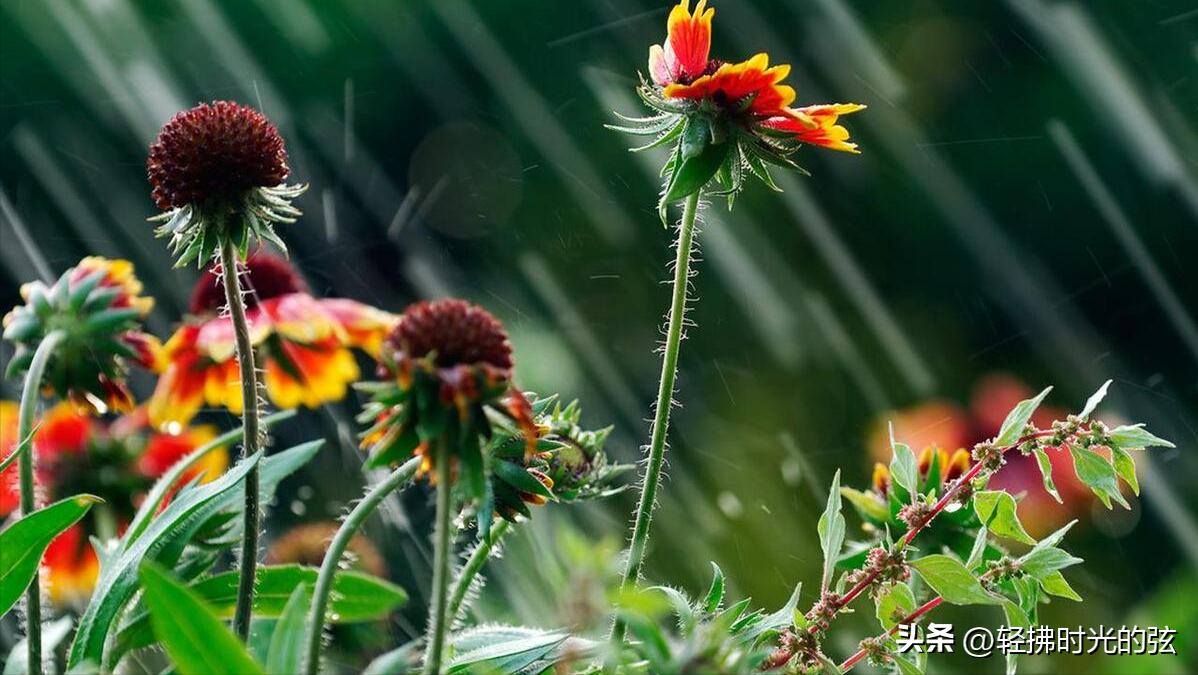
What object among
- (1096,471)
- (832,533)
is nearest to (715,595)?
(832,533)

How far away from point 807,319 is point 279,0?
112 cm

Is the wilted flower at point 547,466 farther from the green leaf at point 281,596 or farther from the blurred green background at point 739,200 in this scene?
the blurred green background at point 739,200

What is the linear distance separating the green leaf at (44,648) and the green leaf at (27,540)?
0.02m

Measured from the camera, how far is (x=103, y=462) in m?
0.94

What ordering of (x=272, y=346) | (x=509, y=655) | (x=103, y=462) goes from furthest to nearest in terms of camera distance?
(x=103, y=462), (x=272, y=346), (x=509, y=655)

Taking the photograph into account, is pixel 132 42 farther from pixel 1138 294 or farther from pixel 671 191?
pixel 671 191

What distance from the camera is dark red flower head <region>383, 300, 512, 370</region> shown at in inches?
15.6

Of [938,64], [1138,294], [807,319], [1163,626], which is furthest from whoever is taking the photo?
[938,64]

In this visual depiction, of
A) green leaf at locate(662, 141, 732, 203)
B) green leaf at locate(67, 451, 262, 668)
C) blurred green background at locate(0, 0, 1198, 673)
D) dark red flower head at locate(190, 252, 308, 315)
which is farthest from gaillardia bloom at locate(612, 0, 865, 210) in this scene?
blurred green background at locate(0, 0, 1198, 673)

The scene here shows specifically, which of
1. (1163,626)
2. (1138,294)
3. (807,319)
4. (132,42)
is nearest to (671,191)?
(1163,626)

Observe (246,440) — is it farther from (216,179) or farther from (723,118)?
(723,118)

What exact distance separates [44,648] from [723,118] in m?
0.35

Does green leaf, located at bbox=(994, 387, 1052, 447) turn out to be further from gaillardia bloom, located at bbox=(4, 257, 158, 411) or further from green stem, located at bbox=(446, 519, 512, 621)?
gaillardia bloom, located at bbox=(4, 257, 158, 411)

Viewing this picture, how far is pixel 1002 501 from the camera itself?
0.52m
